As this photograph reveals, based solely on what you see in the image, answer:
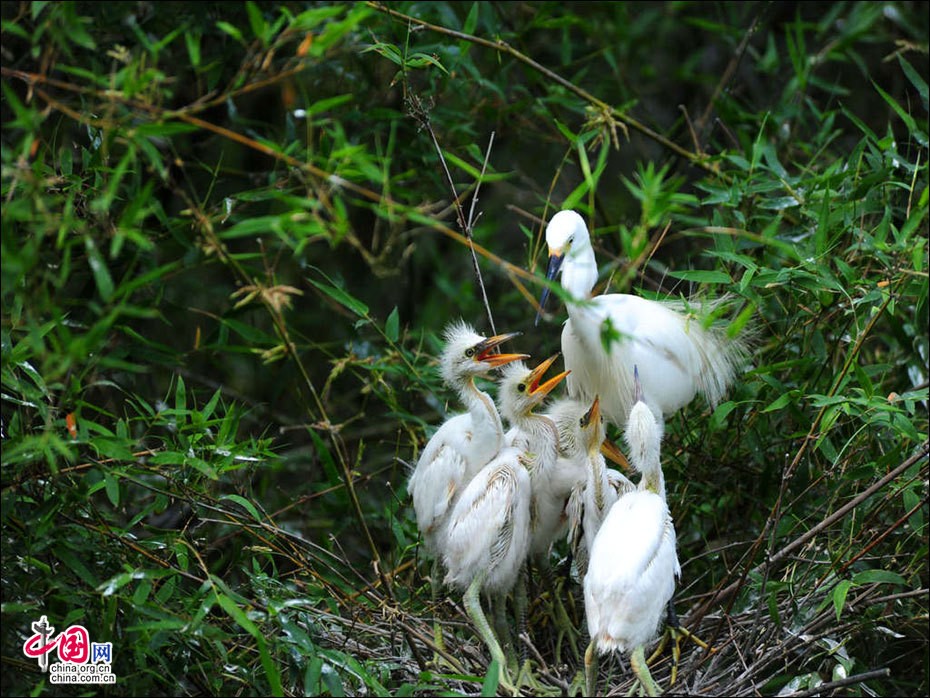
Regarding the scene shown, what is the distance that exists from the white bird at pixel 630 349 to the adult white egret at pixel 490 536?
46cm

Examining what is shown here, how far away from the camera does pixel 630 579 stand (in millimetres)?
2676

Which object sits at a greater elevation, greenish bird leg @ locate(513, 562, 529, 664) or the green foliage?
the green foliage

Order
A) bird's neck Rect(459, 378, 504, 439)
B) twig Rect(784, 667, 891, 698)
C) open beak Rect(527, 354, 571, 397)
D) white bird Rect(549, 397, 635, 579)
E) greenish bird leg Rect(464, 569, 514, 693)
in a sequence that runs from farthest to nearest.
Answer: open beak Rect(527, 354, 571, 397) → bird's neck Rect(459, 378, 504, 439) → white bird Rect(549, 397, 635, 579) → greenish bird leg Rect(464, 569, 514, 693) → twig Rect(784, 667, 891, 698)

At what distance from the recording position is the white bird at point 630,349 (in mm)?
3174

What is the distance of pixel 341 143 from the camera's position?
90.6 inches

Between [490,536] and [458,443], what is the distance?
31 centimetres

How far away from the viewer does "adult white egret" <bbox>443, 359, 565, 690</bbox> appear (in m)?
2.95

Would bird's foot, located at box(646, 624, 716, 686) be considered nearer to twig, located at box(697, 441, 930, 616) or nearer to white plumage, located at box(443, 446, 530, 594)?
twig, located at box(697, 441, 930, 616)

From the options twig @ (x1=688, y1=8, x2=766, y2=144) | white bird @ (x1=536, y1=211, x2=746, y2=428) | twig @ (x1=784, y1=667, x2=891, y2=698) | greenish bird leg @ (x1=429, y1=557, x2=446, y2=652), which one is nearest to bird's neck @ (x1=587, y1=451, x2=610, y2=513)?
white bird @ (x1=536, y1=211, x2=746, y2=428)

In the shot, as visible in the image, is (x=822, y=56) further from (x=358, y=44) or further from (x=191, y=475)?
(x=191, y=475)

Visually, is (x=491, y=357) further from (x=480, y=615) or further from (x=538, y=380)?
(x=480, y=615)

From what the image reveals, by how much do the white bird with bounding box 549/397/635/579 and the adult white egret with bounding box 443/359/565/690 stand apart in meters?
0.14

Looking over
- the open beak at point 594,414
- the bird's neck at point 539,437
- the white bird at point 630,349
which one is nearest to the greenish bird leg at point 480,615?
the bird's neck at point 539,437

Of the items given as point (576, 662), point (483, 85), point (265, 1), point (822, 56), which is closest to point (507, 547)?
point (576, 662)
